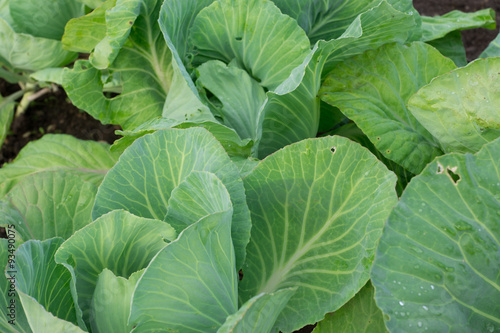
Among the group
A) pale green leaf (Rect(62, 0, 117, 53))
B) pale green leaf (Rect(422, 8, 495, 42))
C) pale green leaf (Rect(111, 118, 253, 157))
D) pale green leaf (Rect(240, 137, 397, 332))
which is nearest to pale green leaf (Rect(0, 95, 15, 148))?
pale green leaf (Rect(62, 0, 117, 53))

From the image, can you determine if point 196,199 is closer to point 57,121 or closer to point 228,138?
point 228,138

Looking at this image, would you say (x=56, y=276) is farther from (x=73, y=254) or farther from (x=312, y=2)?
(x=312, y=2)

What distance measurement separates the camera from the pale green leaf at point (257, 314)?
2.72ft

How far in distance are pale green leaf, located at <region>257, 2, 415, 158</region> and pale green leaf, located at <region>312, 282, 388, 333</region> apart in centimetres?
52

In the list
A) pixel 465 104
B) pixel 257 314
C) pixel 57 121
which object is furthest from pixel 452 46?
pixel 57 121

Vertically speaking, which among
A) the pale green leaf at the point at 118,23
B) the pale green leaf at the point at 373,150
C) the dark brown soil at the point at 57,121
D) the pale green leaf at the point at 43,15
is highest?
the pale green leaf at the point at 118,23

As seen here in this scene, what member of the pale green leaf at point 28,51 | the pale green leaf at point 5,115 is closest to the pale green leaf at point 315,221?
the pale green leaf at point 28,51

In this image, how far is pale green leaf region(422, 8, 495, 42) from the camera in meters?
1.66

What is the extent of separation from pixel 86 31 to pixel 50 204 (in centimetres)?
65

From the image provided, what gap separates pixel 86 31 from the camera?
1623mm

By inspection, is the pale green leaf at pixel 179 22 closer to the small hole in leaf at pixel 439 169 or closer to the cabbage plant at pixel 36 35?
the cabbage plant at pixel 36 35

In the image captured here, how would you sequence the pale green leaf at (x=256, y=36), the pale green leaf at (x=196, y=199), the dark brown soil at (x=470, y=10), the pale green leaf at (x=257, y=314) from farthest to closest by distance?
1. the dark brown soil at (x=470, y=10)
2. the pale green leaf at (x=256, y=36)
3. the pale green leaf at (x=196, y=199)
4. the pale green leaf at (x=257, y=314)

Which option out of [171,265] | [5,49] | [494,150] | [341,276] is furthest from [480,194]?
[5,49]

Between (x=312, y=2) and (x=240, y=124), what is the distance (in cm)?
45
